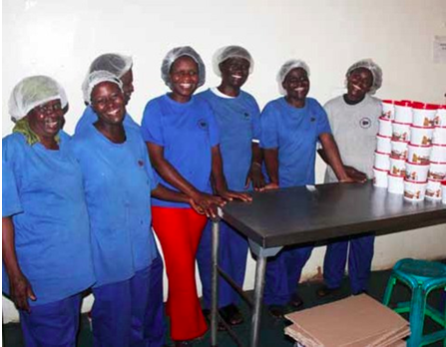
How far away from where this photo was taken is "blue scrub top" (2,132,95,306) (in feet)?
5.67

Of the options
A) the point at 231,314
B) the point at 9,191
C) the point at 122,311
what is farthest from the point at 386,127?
the point at 9,191

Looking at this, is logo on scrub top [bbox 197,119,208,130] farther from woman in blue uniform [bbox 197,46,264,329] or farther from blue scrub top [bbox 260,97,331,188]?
blue scrub top [bbox 260,97,331,188]

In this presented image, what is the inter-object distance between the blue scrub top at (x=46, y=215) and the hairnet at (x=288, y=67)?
158 cm

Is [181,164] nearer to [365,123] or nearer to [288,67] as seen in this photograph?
[288,67]

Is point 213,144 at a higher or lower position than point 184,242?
higher

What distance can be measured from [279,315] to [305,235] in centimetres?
125

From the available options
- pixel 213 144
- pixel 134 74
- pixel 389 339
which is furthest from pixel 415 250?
pixel 134 74

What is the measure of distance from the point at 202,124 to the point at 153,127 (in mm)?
276

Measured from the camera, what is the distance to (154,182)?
232 cm

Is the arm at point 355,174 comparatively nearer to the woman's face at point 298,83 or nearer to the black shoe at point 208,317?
the woman's face at point 298,83

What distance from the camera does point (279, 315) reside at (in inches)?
115

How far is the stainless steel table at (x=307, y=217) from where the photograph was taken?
6.19 ft

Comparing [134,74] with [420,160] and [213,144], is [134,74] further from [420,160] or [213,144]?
[420,160]

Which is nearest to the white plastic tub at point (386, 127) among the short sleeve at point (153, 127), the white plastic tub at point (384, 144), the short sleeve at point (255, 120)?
the white plastic tub at point (384, 144)
